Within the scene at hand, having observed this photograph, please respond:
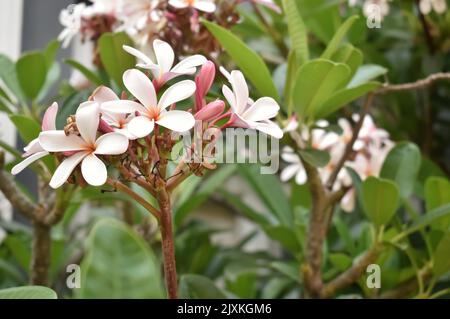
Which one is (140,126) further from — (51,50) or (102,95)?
(51,50)

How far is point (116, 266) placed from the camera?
382 mm

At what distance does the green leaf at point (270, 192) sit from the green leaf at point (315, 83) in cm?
26

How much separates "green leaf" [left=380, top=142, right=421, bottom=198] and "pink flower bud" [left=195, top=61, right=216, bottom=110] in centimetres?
35

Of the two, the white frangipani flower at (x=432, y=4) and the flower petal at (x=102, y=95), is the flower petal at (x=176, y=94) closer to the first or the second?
the flower petal at (x=102, y=95)

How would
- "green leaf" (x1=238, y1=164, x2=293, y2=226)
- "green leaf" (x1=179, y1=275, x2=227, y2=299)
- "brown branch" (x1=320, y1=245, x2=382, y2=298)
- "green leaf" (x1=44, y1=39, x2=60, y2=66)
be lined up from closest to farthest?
"green leaf" (x1=179, y1=275, x2=227, y2=299)
"brown branch" (x1=320, y1=245, x2=382, y2=298)
"green leaf" (x1=44, y1=39, x2=60, y2=66)
"green leaf" (x1=238, y1=164, x2=293, y2=226)

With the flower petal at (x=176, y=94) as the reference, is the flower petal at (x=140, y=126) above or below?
below

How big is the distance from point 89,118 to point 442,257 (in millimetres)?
422

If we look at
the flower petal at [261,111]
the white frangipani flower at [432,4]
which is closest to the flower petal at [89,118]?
the flower petal at [261,111]

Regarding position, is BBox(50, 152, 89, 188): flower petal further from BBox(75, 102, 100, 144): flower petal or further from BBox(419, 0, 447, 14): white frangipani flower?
BBox(419, 0, 447, 14): white frangipani flower

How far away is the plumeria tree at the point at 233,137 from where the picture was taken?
1.35ft

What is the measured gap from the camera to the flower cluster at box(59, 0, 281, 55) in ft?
1.97

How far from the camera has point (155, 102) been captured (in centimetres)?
41

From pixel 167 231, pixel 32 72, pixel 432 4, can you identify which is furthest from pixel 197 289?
pixel 432 4

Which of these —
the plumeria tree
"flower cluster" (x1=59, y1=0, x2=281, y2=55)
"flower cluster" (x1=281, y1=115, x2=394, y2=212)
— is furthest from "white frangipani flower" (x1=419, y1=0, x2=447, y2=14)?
"flower cluster" (x1=59, y1=0, x2=281, y2=55)
